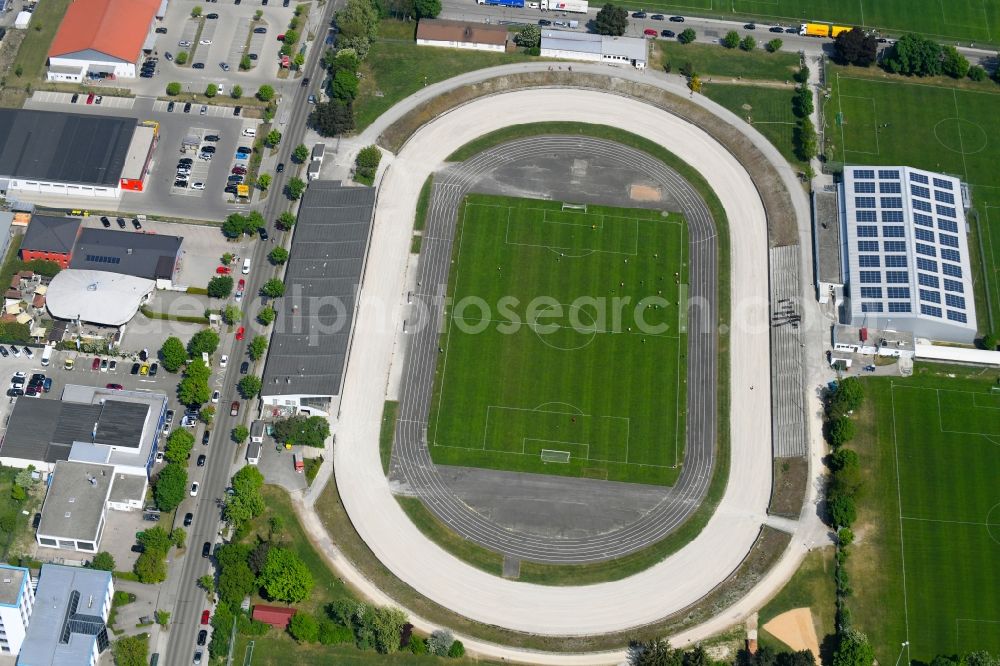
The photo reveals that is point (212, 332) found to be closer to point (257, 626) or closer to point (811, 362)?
point (257, 626)

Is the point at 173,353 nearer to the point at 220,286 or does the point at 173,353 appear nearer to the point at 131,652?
the point at 220,286

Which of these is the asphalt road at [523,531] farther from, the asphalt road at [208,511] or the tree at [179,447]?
the tree at [179,447]

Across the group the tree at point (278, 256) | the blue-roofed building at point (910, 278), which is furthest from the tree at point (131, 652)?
the blue-roofed building at point (910, 278)

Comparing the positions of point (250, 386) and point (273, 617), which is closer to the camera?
point (273, 617)

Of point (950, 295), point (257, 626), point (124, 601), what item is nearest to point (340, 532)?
point (257, 626)

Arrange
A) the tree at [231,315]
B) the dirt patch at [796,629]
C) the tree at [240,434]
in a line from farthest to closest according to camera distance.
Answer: the tree at [231,315] < the tree at [240,434] < the dirt patch at [796,629]

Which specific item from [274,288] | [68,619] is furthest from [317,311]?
[68,619]
